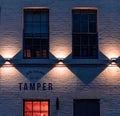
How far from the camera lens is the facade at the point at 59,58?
17.3 metres

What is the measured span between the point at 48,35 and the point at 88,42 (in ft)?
5.08

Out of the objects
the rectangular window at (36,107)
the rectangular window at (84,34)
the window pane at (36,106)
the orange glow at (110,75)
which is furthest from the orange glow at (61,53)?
the window pane at (36,106)

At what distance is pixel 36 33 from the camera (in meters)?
17.8

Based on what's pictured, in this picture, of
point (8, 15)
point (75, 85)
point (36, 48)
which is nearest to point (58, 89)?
point (75, 85)

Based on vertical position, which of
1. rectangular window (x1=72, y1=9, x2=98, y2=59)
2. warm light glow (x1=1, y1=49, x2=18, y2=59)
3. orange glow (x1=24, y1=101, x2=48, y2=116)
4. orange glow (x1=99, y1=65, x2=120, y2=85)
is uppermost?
rectangular window (x1=72, y1=9, x2=98, y2=59)

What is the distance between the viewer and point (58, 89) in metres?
17.3

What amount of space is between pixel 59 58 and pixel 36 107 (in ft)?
6.61

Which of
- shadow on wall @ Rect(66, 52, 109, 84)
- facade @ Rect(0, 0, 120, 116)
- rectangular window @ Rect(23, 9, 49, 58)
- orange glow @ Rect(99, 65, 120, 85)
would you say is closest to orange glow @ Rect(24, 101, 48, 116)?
facade @ Rect(0, 0, 120, 116)

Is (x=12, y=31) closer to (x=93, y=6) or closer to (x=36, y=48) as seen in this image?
(x=36, y=48)

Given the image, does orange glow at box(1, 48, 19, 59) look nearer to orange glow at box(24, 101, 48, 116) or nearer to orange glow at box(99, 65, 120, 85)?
orange glow at box(24, 101, 48, 116)

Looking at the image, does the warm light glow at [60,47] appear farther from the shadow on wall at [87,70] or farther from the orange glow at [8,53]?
the orange glow at [8,53]

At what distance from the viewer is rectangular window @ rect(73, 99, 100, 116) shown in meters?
17.4

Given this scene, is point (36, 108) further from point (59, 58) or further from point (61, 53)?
point (61, 53)

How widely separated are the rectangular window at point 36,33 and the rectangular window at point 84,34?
3.49 feet
